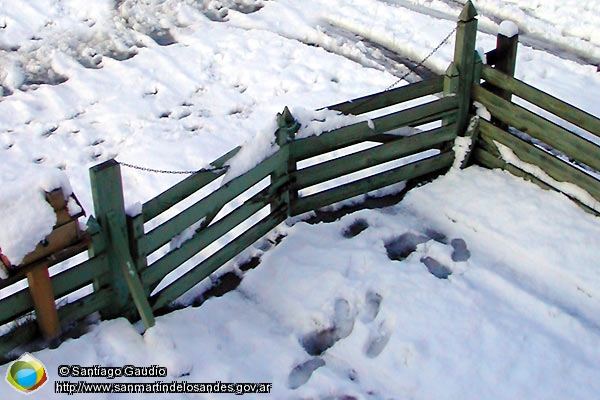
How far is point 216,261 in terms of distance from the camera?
5.91 metres

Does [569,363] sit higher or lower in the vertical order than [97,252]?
lower

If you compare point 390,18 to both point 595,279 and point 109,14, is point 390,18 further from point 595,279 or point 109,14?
point 595,279

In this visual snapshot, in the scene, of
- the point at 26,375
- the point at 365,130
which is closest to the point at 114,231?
the point at 26,375

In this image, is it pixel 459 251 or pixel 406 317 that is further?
pixel 459 251

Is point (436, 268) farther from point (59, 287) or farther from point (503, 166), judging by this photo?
point (59, 287)

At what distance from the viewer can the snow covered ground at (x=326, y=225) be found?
514 cm

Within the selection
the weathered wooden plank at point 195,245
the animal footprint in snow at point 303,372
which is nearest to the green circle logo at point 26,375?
the weathered wooden plank at point 195,245

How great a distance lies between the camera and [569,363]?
17.0ft

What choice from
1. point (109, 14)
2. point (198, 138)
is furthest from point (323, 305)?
point (109, 14)

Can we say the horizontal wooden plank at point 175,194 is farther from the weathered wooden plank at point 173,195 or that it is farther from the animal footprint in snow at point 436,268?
the animal footprint in snow at point 436,268

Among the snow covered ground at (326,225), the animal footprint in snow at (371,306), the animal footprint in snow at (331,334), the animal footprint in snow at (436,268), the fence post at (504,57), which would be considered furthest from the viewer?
the fence post at (504,57)

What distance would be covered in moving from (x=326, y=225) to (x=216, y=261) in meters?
1.04

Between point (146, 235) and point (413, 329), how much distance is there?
189 cm

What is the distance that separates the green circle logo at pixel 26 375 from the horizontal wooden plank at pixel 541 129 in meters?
4.24
